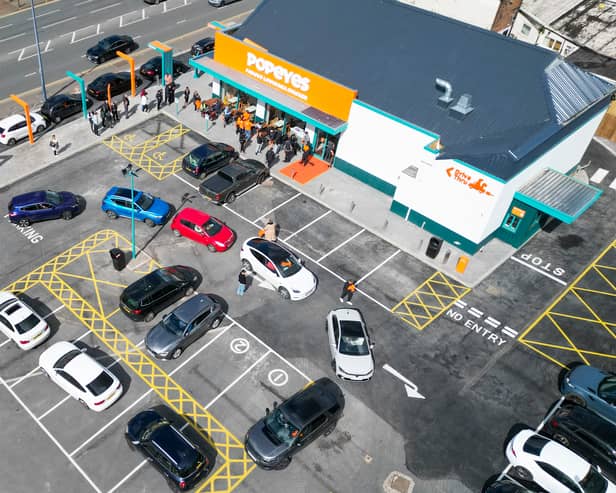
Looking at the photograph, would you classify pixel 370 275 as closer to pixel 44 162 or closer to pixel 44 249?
pixel 44 249

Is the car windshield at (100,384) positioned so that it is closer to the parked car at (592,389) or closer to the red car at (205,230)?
the red car at (205,230)

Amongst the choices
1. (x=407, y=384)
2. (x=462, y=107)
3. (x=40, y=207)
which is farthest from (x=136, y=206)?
(x=462, y=107)

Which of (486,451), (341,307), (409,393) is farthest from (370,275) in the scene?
(486,451)

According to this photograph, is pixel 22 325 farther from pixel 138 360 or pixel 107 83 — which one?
pixel 107 83

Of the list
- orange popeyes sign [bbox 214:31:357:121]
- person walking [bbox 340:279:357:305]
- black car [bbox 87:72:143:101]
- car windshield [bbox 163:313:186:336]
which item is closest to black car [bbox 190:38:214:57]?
black car [bbox 87:72:143:101]

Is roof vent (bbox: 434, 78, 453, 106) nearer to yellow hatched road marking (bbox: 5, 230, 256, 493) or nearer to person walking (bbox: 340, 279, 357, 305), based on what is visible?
person walking (bbox: 340, 279, 357, 305)

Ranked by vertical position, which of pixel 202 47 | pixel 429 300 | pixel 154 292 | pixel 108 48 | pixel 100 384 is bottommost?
pixel 100 384
